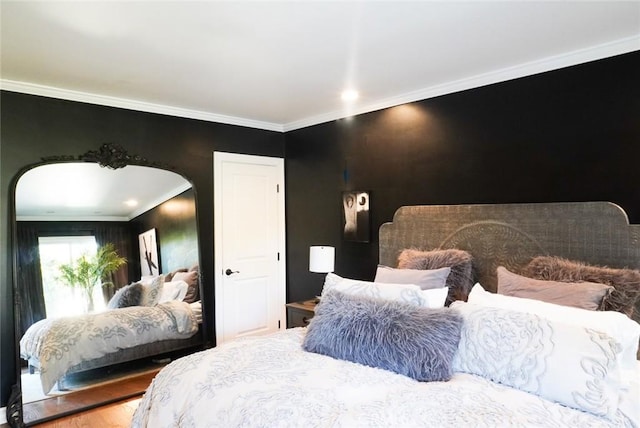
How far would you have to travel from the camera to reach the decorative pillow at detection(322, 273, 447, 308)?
232 cm

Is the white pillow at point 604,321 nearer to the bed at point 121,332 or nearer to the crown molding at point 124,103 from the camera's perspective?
the bed at point 121,332

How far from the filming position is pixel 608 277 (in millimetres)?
2283

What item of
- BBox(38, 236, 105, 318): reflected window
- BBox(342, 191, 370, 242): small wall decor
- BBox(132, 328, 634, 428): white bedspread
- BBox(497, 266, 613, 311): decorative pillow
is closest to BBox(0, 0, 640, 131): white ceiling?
BBox(342, 191, 370, 242): small wall decor

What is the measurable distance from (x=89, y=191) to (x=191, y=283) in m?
1.17

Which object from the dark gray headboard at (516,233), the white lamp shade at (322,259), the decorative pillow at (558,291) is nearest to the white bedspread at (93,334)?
the white lamp shade at (322,259)

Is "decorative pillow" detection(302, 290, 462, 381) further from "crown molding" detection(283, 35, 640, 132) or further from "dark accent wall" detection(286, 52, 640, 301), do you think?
"crown molding" detection(283, 35, 640, 132)

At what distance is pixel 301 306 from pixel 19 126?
255 centimetres

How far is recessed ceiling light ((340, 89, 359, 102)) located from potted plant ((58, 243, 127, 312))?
2.25 m

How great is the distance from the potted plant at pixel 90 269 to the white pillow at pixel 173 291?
429 millimetres

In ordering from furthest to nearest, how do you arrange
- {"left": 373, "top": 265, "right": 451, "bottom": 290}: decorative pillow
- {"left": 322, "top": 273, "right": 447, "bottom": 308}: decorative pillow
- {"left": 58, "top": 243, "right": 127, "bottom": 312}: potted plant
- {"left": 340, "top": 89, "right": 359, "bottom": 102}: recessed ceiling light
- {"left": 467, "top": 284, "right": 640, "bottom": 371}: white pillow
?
{"left": 340, "top": 89, "right": 359, "bottom": 102}: recessed ceiling light
{"left": 58, "top": 243, "right": 127, "bottom": 312}: potted plant
{"left": 373, "top": 265, "right": 451, "bottom": 290}: decorative pillow
{"left": 322, "top": 273, "right": 447, "bottom": 308}: decorative pillow
{"left": 467, "top": 284, "right": 640, "bottom": 371}: white pillow

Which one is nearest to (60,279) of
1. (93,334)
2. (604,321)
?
(93,334)

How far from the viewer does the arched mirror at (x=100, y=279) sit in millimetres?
3070

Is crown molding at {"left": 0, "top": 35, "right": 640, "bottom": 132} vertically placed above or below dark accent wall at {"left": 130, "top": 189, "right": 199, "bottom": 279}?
above

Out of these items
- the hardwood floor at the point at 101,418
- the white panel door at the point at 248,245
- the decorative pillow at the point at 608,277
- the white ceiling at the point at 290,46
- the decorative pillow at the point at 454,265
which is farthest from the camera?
the white panel door at the point at 248,245
